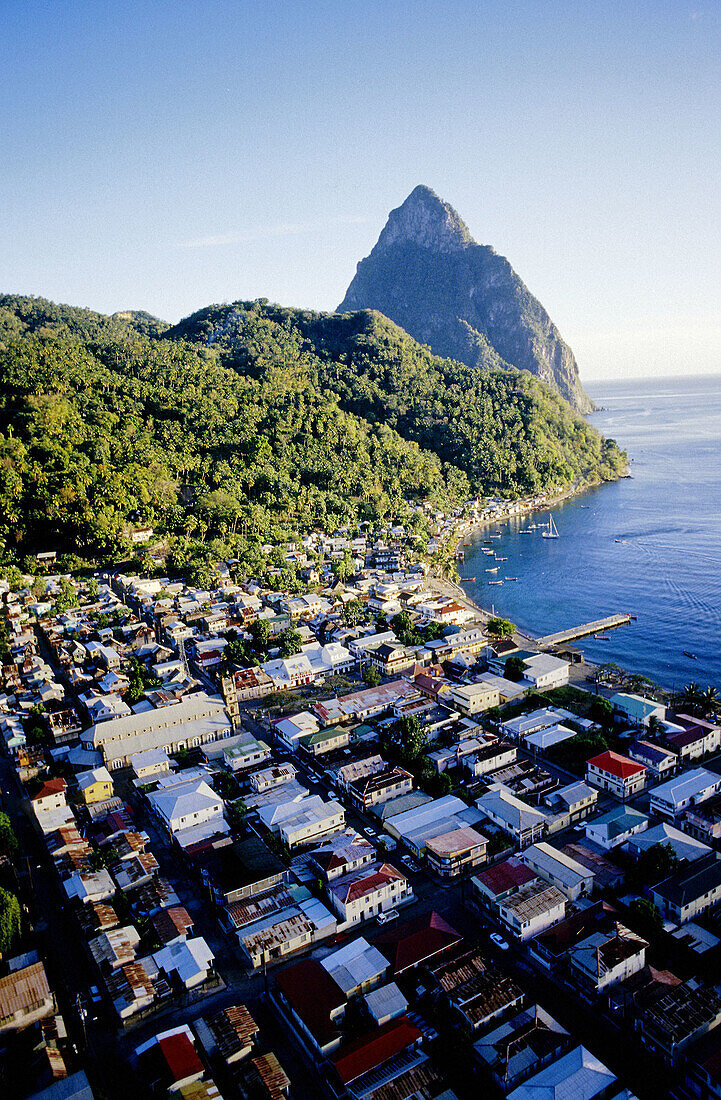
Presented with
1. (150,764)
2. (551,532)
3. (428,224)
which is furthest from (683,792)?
(428,224)

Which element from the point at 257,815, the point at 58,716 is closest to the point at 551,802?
the point at 257,815

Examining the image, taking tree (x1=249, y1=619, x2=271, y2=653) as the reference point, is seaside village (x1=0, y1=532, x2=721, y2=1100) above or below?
below

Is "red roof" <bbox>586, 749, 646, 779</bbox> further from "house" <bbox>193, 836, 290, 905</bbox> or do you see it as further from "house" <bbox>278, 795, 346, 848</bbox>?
"house" <bbox>193, 836, 290, 905</bbox>

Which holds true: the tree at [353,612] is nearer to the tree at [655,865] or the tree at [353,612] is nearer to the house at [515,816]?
the house at [515,816]

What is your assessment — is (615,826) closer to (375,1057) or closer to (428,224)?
(375,1057)

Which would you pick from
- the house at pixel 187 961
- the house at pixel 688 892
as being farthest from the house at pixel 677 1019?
the house at pixel 187 961

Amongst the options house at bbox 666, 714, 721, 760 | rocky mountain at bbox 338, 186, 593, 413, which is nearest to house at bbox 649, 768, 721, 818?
house at bbox 666, 714, 721, 760
